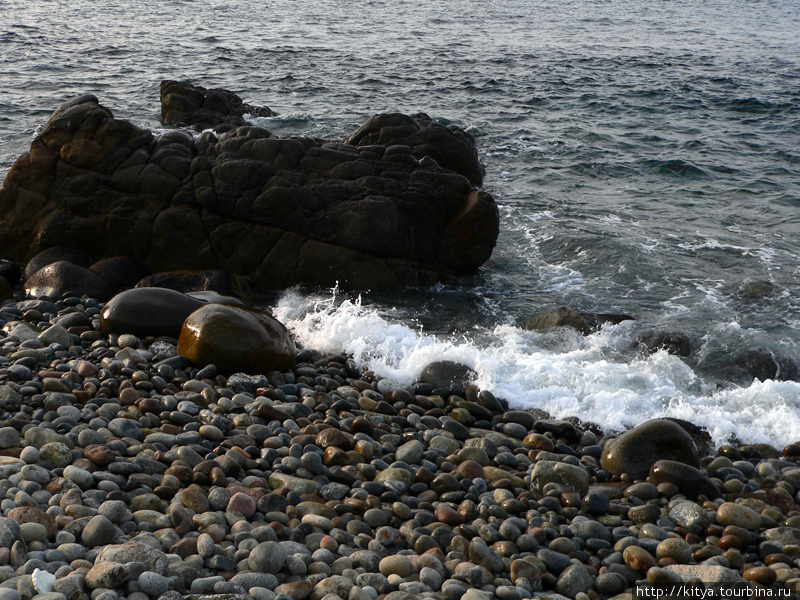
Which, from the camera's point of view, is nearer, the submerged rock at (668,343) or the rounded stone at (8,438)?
the rounded stone at (8,438)

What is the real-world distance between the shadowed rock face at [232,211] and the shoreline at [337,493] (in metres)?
2.67

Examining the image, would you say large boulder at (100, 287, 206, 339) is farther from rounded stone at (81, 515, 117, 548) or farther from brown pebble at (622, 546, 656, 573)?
brown pebble at (622, 546, 656, 573)

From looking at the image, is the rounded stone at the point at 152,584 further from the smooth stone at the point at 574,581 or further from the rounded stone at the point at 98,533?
the smooth stone at the point at 574,581

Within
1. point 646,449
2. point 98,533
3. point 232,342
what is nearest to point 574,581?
point 646,449

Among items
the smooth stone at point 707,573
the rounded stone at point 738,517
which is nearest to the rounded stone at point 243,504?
the smooth stone at point 707,573

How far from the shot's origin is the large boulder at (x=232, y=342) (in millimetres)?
6988

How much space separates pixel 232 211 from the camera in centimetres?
977

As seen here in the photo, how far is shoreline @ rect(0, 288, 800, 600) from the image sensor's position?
4.16 m

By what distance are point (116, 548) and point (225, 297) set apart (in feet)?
15.8

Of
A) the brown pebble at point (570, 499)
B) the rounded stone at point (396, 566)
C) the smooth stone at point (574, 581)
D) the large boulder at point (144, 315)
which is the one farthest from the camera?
the large boulder at point (144, 315)

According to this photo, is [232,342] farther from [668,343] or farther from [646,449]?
[668,343]

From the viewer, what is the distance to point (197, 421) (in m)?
5.99

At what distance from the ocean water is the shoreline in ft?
3.37

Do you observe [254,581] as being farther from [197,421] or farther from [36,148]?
[36,148]
